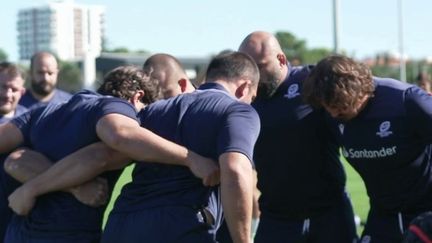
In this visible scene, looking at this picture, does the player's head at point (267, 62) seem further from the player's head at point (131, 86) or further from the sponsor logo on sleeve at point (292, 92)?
the player's head at point (131, 86)

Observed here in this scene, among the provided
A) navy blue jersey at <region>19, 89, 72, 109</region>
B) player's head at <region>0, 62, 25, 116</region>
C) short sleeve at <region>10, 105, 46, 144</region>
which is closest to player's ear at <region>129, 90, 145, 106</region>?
short sleeve at <region>10, 105, 46, 144</region>

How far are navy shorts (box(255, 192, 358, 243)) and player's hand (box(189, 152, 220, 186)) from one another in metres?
1.89

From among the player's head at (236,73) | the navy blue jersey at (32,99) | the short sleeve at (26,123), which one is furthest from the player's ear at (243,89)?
the navy blue jersey at (32,99)

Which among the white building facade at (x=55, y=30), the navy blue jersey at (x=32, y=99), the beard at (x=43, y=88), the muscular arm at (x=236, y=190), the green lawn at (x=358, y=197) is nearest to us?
the muscular arm at (x=236, y=190)

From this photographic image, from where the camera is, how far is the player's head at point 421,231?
3750mm

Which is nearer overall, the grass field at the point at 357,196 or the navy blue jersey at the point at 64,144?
the navy blue jersey at the point at 64,144

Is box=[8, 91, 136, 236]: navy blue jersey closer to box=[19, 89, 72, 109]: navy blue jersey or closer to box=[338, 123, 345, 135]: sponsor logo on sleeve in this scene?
box=[338, 123, 345, 135]: sponsor logo on sleeve

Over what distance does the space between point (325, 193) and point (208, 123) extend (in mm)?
1941

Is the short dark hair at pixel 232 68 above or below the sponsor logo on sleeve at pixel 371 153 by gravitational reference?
above

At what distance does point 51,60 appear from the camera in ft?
39.4

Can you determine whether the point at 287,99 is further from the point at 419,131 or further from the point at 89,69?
the point at 89,69

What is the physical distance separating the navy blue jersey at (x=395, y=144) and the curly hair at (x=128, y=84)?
4.10 ft

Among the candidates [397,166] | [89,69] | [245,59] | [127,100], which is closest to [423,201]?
[397,166]

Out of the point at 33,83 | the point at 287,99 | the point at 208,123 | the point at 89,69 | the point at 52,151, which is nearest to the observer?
the point at 208,123
